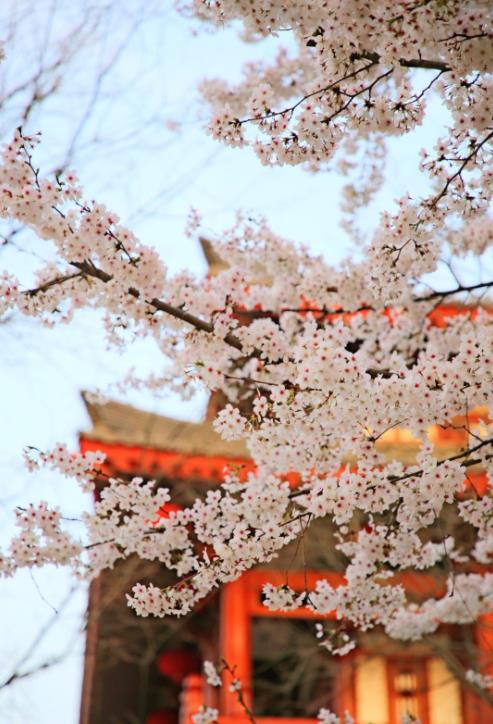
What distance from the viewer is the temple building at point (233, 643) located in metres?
8.76

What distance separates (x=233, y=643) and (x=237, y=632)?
0.13m

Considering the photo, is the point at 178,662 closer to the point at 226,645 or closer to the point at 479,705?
the point at 226,645

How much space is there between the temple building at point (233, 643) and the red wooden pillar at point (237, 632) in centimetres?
1

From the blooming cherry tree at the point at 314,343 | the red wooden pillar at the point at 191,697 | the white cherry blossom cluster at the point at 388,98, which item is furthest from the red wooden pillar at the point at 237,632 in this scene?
the white cherry blossom cluster at the point at 388,98

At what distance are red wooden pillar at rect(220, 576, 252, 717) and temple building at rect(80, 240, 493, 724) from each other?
0.04 feet

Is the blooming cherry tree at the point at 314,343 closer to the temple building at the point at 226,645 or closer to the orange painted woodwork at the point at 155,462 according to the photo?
the temple building at the point at 226,645

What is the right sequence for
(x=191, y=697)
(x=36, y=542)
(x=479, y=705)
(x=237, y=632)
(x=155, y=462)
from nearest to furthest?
(x=36, y=542)
(x=191, y=697)
(x=155, y=462)
(x=237, y=632)
(x=479, y=705)

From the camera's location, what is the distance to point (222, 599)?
30.6ft

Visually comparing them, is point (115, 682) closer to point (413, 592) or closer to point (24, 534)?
point (413, 592)

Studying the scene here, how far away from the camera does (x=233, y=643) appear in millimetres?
8961

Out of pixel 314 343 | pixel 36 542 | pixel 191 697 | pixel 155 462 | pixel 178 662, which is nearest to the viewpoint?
pixel 314 343

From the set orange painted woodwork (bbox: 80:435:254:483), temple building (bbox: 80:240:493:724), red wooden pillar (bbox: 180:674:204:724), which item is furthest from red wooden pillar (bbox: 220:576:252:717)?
orange painted woodwork (bbox: 80:435:254:483)

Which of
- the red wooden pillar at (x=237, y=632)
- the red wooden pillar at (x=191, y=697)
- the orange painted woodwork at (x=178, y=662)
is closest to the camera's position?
the red wooden pillar at (x=191, y=697)

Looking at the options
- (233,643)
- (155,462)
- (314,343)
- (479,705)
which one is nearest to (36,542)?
(314,343)
